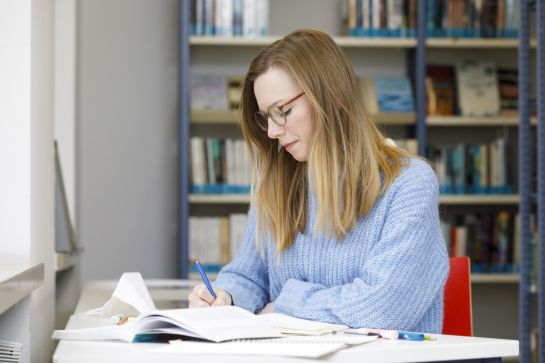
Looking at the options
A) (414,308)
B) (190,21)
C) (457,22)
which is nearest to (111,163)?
(190,21)

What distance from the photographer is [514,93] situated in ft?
15.5

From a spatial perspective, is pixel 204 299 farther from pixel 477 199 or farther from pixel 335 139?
pixel 477 199

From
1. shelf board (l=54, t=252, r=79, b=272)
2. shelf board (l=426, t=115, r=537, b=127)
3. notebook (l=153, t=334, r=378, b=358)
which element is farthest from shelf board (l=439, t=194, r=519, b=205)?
notebook (l=153, t=334, r=378, b=358)

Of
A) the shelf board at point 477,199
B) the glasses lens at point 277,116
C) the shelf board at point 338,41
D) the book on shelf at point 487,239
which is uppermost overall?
the shelf board at point 338,41

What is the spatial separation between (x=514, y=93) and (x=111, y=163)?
2.11 m

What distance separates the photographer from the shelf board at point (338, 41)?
4414 mm

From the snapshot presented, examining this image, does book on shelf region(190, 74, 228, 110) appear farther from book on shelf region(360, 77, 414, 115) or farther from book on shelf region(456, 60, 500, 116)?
book on shelf region(456, 60, 500, 116)

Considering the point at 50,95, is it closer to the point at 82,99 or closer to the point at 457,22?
the point at 82,99

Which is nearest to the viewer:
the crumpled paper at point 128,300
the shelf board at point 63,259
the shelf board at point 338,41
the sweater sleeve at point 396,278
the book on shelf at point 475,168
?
the sweater sleeve at point 396,278

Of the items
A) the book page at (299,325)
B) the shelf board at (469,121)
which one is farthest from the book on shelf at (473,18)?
the book page at (299,325)

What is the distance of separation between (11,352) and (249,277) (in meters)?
0.62

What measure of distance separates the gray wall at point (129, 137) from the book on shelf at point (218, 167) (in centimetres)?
29

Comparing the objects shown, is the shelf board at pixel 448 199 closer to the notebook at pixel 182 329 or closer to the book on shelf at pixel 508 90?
the book on shelf at pixel 508 90

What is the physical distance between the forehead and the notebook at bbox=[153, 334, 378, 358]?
25.1 inches
